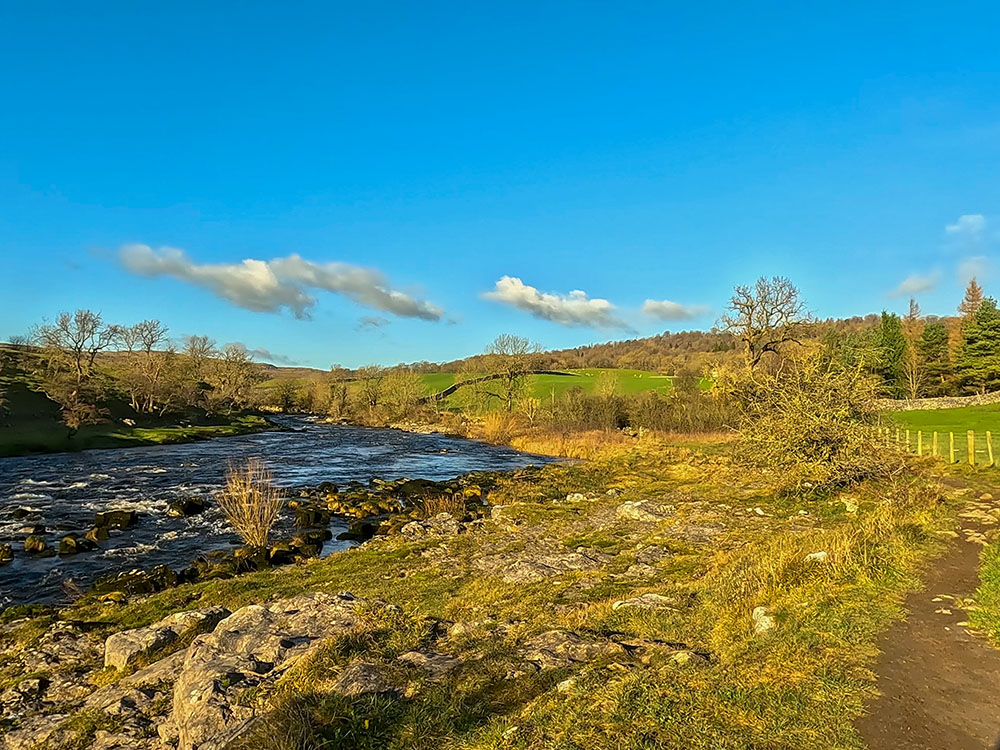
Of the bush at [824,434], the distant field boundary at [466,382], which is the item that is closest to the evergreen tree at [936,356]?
the distant field boundary at [466,382]

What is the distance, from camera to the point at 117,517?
69.4 ft

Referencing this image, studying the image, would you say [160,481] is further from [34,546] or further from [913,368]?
[913,368]

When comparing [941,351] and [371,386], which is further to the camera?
[371,386]

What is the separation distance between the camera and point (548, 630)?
8.73 m

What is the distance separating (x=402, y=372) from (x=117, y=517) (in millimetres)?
70604

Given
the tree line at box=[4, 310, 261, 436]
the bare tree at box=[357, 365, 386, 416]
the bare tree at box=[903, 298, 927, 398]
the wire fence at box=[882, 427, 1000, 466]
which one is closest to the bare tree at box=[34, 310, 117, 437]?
the tree line at box=[4, 310, 261, 436]

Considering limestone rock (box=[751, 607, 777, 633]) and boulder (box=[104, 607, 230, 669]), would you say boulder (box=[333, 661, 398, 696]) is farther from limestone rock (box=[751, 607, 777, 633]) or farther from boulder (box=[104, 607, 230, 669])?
limestone rock (box=[751, 607, 777, 633])

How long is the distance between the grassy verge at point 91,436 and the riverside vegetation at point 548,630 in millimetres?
39475

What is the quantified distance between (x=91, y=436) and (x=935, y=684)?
6184 cm

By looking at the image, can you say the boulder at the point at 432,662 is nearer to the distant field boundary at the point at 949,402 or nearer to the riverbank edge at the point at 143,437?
the riverbank edge at the point at 143,437

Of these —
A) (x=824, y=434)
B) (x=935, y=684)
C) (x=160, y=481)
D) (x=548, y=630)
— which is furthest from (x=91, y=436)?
(x=935, y=684)

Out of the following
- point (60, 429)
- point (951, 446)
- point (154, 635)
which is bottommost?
point (154, 635)

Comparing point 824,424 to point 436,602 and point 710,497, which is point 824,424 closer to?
point 710,497

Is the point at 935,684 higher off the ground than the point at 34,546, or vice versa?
Answer: the point at 935,684
